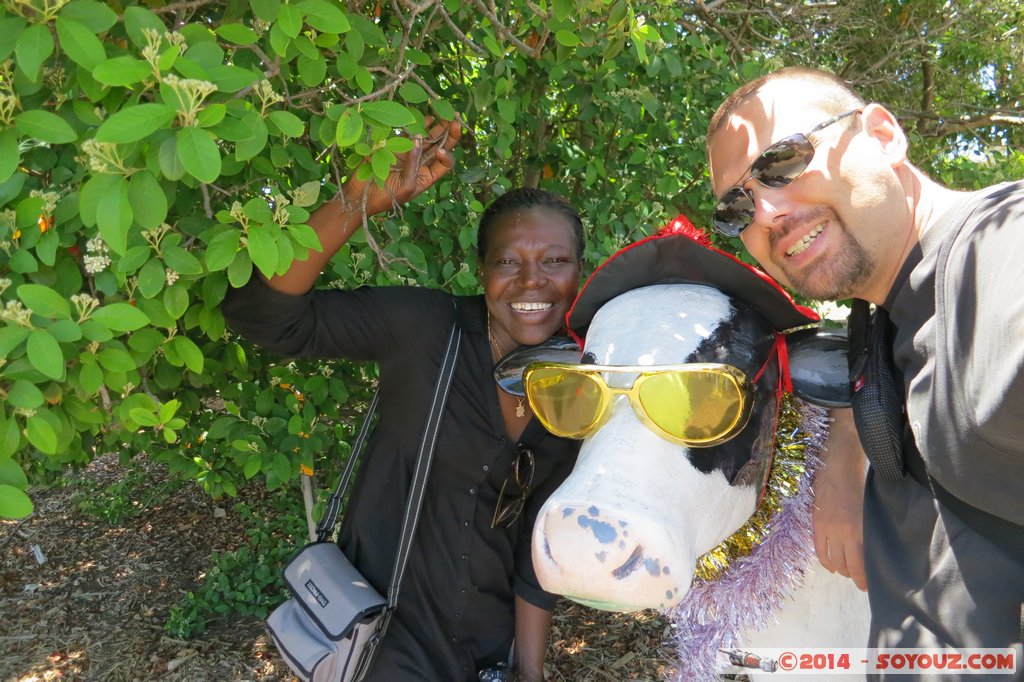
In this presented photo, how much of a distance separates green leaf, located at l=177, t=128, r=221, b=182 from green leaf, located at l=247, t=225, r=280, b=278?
23 cm

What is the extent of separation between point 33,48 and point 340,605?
1.52 meters

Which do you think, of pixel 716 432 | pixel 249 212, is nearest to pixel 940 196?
pixel 716 432

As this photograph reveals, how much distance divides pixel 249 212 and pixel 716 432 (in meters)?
1.02

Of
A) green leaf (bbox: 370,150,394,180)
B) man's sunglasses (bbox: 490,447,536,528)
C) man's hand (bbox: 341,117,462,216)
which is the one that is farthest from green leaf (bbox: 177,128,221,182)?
man's sunglasses (bbox: 490,447,536,528)

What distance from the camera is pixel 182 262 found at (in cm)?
144

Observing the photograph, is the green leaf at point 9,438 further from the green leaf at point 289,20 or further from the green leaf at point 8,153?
the green leaf at point 289,20

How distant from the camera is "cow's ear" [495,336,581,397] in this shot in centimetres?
195

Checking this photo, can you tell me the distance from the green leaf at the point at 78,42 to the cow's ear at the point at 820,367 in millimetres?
1516

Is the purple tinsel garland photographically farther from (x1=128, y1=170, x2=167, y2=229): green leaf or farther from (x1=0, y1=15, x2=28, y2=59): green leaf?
(x1=0, y1=15, x2=28, y2=59): green leaf

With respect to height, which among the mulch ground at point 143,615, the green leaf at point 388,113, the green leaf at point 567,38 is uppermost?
the green leaf at point 567,38

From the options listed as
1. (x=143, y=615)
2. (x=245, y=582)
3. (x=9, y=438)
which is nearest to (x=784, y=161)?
(x=9, y=438)

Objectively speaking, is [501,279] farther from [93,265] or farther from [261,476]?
[261,476]

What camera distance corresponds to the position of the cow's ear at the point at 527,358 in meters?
1.95

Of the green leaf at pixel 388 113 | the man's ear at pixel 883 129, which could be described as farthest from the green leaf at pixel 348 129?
the man's ear at pixel 883 129
